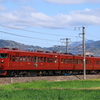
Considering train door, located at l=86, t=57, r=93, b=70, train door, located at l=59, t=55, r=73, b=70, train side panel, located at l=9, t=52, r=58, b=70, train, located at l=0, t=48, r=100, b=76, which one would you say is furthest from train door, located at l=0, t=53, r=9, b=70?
train door, located at l=86, t=57, r=93, b=70

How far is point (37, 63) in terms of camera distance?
154 ft

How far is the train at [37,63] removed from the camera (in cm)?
4100

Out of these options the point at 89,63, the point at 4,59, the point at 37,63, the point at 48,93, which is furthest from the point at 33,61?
the point at 48,93

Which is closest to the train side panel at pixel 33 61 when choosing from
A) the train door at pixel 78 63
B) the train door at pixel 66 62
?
the train door at pixel 66 62

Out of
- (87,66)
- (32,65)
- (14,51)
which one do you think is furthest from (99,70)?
(14,51)

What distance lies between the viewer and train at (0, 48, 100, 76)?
41.0 m

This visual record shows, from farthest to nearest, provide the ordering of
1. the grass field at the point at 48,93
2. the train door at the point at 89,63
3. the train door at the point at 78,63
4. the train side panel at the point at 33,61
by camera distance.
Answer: the train door at the point at 89,63, the train door at the point at 78,63, the train side panel at the point at 33,61, the grass field at the point at 48,93

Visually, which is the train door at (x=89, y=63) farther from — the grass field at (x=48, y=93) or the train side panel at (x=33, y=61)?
the grass field at (x=48, y=93)

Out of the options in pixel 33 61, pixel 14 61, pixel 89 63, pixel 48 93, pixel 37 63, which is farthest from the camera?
pixel 89 63

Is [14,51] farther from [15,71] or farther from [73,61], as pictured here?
[73,61]

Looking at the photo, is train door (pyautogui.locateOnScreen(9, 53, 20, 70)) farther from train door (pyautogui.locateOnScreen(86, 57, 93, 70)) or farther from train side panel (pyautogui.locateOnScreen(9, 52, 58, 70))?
train door (pyautogui.locateOnScreen(86, 57, 93, 70))

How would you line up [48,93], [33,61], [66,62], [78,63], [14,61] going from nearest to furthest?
1. [48,93]
2. [14,61]
3. [33,61]
4. [66,62]
5. [78,63]

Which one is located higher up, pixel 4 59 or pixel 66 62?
pixel 4 59

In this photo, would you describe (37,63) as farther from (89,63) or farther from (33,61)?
(89,63)
